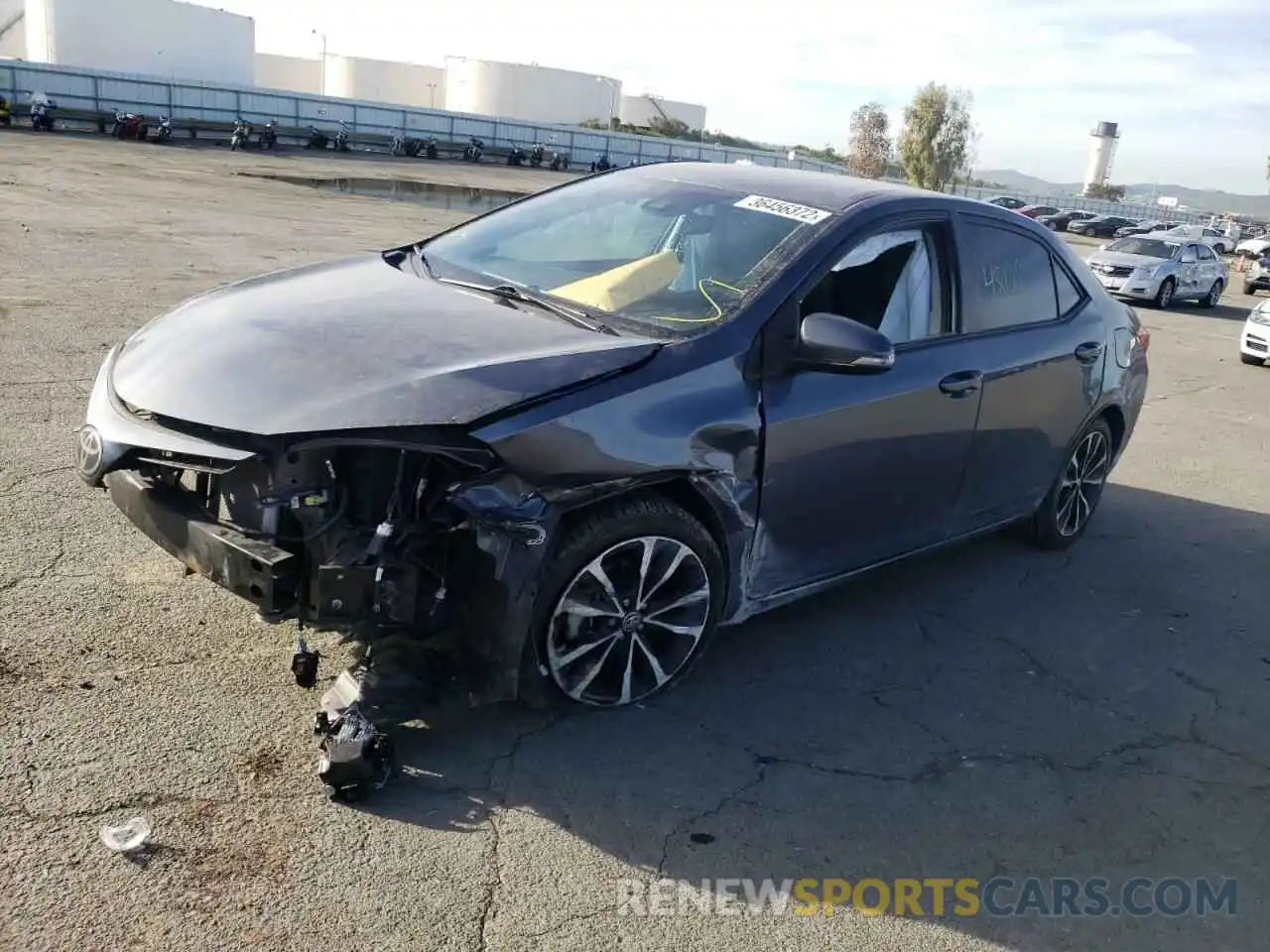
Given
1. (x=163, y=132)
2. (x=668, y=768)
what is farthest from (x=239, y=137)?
(x=668, y=768)

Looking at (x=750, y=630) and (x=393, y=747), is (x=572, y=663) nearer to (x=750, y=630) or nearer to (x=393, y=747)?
(x=393, y=747)

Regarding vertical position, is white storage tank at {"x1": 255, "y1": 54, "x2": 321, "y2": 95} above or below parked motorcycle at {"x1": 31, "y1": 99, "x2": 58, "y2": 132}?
above

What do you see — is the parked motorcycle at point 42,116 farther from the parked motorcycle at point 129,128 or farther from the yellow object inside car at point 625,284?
the yellow object inside car at point 625,284

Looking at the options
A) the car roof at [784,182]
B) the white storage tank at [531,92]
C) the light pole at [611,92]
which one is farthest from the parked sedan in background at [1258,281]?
the light pole at [611,92]

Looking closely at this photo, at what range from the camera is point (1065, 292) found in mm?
5234

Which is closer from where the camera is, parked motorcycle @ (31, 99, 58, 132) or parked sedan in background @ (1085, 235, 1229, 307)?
parked sedan in background @ (1085, 235, 1229, 307)

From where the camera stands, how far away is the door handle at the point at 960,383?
14.0ft

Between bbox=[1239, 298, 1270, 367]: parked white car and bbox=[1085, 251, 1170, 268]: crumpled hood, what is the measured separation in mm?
7748

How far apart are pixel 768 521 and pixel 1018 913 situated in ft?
4.72

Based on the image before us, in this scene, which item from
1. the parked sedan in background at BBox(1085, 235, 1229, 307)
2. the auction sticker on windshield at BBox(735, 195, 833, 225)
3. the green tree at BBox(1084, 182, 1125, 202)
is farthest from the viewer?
the green tree at BBox(1084, 182, 1125, 202)

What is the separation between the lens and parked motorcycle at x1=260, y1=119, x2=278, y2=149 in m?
39.6

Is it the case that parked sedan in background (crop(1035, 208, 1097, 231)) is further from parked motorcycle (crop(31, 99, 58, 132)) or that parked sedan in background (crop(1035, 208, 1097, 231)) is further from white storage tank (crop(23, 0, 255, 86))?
white storage tank (crop(23, 0, 255, 86))

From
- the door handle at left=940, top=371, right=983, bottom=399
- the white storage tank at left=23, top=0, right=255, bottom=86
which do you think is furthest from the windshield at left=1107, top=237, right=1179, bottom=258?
the white storage tank at left=23, top=0, right=255, bottom=86

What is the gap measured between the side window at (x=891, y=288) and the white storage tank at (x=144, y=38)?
7774cm
